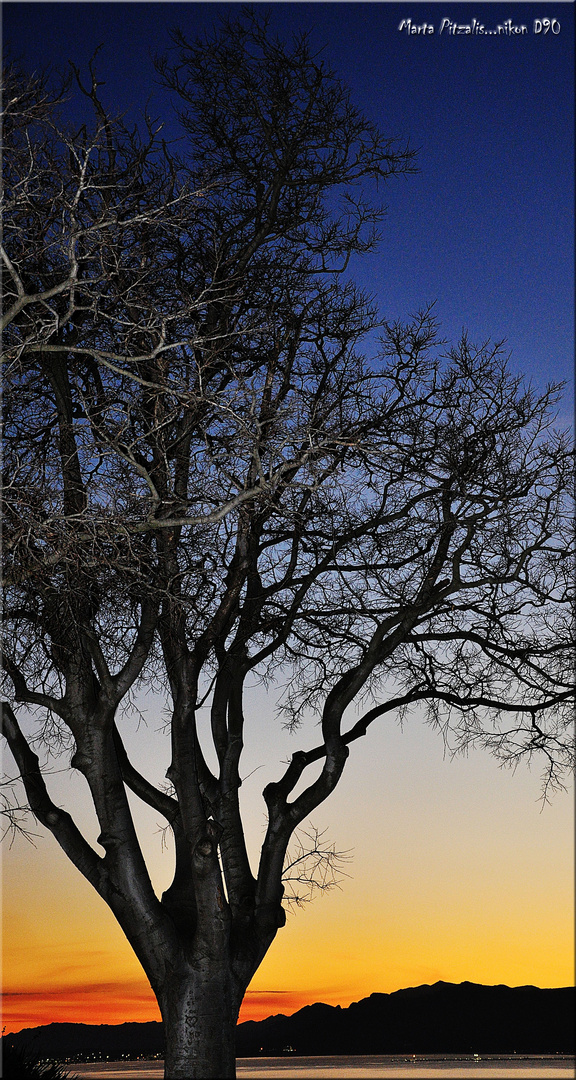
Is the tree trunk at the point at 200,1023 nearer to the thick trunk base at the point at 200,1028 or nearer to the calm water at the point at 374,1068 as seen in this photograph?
the thick trunk base at the point at 200,1028

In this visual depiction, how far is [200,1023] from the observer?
8.44 meters

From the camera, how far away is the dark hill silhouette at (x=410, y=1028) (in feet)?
42.8

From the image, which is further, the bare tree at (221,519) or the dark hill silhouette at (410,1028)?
the dark hill silhouette at (410,1028)

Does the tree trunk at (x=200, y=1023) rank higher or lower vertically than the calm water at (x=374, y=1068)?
higher

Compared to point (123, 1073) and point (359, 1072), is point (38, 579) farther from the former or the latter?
point (359, 1072)

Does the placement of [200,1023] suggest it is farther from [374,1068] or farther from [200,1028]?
[374,1068]

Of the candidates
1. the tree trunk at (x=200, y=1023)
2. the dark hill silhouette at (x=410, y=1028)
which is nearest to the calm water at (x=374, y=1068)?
the dark hill silhouette at (x=410, y=1028)

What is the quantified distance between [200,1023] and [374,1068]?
5.60m

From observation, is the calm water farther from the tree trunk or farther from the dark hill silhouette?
the tree trunk

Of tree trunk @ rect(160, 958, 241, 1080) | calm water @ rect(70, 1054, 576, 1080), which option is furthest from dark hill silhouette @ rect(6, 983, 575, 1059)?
tree trunk @ rect(160, 958, 241, 1080)

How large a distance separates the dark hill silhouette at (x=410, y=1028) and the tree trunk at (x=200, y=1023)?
169 inches

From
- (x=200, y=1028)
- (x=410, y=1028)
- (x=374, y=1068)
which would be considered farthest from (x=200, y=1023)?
(x=410, y=1028)

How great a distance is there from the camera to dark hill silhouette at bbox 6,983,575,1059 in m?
13.0

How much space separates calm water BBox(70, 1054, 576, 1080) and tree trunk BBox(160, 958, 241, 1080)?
1.51 metres
